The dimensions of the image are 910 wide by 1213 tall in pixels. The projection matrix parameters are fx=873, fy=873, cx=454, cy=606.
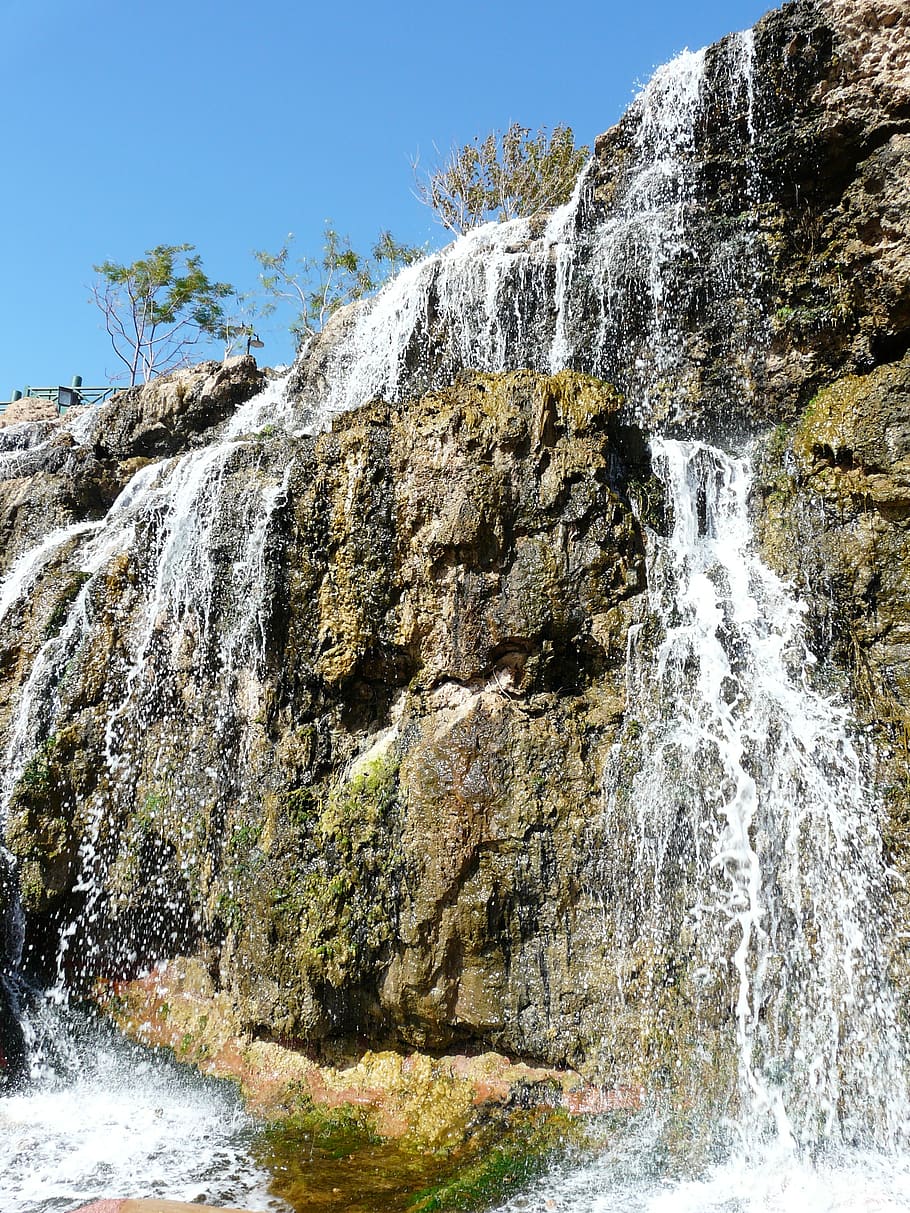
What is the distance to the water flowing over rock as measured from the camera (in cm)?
621

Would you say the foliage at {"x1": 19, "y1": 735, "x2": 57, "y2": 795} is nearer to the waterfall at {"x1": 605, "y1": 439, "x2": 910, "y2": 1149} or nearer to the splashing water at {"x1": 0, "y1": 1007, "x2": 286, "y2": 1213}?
the splashing water at {"x1": 0, "y1": 1007, "x2": 286, "y2": 1213}

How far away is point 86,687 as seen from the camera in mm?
8867

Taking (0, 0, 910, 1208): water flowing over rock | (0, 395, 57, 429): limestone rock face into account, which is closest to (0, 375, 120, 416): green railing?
(0, 395, 57, 429): limestone rock face

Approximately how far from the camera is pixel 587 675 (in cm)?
745

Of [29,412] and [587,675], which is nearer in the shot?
[587,675]

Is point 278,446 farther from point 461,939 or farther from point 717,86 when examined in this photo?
point 717,86

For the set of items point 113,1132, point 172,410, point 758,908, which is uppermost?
point 172,410

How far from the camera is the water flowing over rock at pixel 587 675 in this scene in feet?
20.4

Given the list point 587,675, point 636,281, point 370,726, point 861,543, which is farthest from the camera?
point 636,281

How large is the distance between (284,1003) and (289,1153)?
115 centimetres

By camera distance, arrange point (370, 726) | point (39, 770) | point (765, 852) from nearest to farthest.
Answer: point (765, 852) < point (370, 726) < point (39, 770)

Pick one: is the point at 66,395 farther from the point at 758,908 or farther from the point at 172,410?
the point at 758,908

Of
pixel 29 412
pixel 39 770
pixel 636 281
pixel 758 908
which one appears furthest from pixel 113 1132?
pixel 29 412

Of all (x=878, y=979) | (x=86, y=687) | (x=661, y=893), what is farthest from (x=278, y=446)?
(x=878, y=979)
